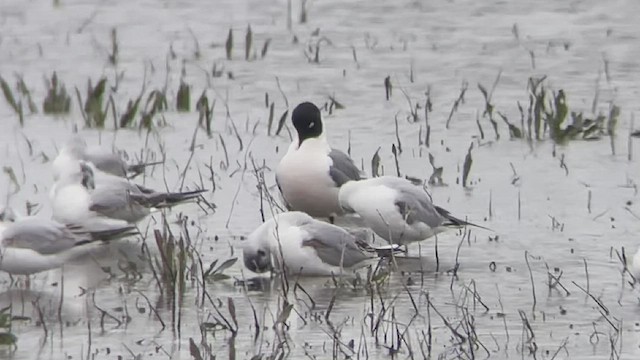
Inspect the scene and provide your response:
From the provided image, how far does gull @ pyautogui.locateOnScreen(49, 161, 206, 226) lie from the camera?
9.84 m

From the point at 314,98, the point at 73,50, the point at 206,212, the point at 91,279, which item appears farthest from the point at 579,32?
the point at 91,279

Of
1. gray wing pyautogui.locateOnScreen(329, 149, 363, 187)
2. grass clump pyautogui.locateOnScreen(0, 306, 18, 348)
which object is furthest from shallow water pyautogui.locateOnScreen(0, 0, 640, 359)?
gray wing pyautogui.locateOnScreen(329, 149, 363, 187)

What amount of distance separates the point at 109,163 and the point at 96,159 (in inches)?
3.6

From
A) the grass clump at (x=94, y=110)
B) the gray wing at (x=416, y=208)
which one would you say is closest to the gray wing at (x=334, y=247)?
the gray wing at (x=416, y=208)

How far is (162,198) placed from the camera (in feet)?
33.0

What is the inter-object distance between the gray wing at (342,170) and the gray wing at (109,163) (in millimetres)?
1374

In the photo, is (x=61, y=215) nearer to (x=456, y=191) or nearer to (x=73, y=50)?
(x=456, y=191)

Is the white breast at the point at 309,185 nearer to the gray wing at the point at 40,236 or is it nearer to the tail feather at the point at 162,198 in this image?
the tail feather at the point at 162,198

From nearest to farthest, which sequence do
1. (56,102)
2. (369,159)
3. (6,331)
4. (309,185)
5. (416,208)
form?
(6,331) → (416,208) → (309,185) → (369,159) → (56,102)

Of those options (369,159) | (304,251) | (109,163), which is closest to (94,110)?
(109,163)

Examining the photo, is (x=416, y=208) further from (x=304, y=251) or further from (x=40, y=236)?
(x=40, y=236)

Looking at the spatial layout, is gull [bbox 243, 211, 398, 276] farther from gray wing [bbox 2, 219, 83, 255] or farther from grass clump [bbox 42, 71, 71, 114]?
grass clump [bbox 42, 71, 71, 114]

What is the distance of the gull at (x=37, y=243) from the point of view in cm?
866

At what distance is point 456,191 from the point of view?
36.1 feet
